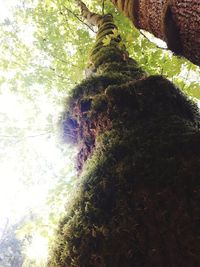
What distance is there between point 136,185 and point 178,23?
113cm

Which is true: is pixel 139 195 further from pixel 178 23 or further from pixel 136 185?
pixel 178 23

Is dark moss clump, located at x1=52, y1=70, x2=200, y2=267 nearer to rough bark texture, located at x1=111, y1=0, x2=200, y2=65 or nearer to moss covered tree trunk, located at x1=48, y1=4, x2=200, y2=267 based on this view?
moss covered tree trunk, located at x1=48, y1=4, x2=200, y2=267

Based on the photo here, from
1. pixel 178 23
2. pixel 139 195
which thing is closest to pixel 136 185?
pixel 139 195

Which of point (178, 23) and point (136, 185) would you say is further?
point (178, 23)

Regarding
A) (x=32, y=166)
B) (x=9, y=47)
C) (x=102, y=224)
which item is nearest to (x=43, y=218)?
(x=102, y=224)

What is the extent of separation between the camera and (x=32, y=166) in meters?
7.10

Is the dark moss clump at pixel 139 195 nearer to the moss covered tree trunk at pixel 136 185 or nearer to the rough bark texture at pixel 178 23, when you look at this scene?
the moss covered tree trunk at pixel 136 185

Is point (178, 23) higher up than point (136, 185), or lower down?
higher up

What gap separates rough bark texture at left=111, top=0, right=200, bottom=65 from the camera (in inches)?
67.1

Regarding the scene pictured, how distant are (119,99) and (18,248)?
81.0 feet

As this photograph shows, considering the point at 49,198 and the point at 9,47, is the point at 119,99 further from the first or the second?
the point at 9,47

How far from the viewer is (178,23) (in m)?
1.84

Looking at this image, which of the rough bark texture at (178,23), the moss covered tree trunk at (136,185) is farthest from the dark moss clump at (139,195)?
the rough bark texture at (178,23)

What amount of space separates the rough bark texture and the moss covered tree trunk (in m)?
0.36
